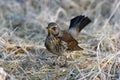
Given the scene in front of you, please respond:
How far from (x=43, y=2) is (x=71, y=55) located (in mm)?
2879

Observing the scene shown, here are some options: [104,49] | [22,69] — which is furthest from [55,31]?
[104,49]

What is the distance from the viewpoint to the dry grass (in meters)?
5.54

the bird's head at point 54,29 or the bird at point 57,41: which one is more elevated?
the bird's head at point 54,29

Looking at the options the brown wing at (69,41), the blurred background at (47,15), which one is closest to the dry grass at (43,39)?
the blurred background at (47,15)

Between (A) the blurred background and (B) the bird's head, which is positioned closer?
(B) the bird's head

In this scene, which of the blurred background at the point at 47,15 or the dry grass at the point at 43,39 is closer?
the dry grass at the point at 43,39

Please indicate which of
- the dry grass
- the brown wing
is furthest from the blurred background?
the brown wing

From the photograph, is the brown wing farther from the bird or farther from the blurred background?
the blurred background

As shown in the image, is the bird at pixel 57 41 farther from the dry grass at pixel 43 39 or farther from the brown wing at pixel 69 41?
the dry grass at pixel 43 39

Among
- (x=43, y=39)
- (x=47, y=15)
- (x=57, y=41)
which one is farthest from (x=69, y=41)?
(x=47, y=15)

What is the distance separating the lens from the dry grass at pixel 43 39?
5535mm

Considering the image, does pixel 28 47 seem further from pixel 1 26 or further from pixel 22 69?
pixel 1 26

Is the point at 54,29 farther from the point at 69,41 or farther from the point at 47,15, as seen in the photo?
the point at 47,15

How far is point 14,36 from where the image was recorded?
23.1ft
